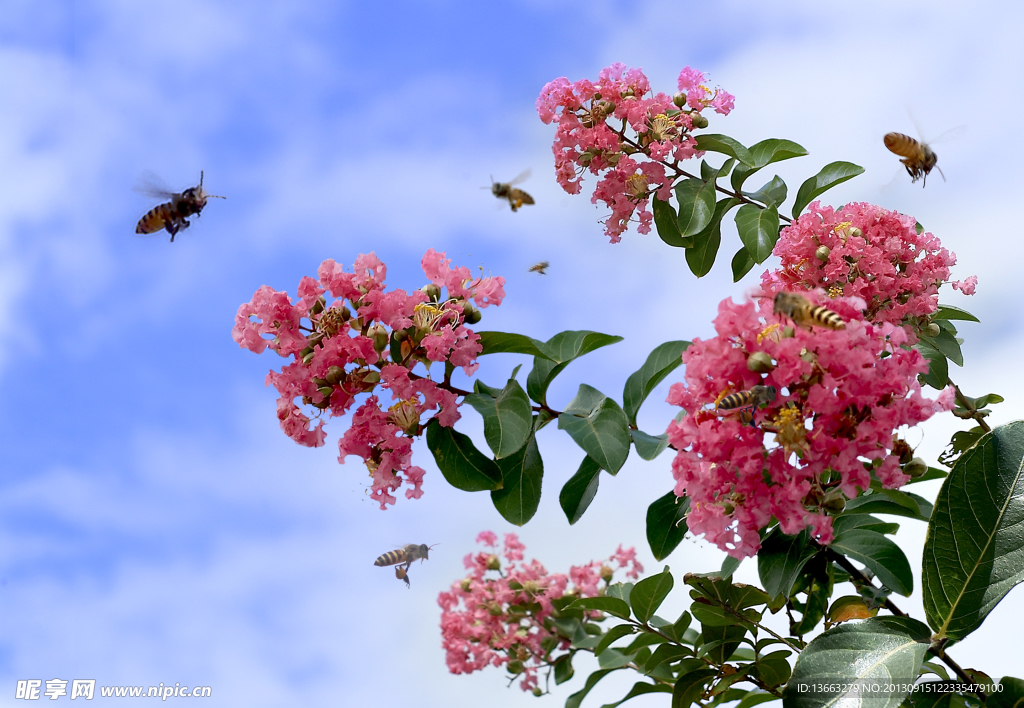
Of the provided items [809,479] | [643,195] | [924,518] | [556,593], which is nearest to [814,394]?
[809,479]

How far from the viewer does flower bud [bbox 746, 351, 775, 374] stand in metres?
1.68

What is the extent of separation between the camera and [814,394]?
1.65m

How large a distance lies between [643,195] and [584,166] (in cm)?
25

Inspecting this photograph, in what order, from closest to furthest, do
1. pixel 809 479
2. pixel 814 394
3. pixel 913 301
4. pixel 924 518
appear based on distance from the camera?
pixel 814 394 → pixel 809 479 → pixel 924 518 → pixel 913 301

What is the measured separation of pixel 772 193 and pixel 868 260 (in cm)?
72

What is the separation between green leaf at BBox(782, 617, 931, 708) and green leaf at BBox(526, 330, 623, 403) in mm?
949

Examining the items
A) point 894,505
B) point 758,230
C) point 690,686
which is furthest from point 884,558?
point 758,230

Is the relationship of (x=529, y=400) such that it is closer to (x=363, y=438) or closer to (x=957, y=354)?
(x=363, y=438)

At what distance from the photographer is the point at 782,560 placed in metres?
2.12

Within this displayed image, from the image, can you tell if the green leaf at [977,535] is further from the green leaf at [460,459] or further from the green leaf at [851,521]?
the green leaf at [460,459]

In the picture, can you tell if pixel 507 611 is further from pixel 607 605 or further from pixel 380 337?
pixel 380 337

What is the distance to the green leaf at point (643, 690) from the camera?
303 cm

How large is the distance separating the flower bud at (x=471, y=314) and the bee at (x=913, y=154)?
87.9 inches

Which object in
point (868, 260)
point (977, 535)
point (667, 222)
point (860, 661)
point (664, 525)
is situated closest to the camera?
point (860, 661)
